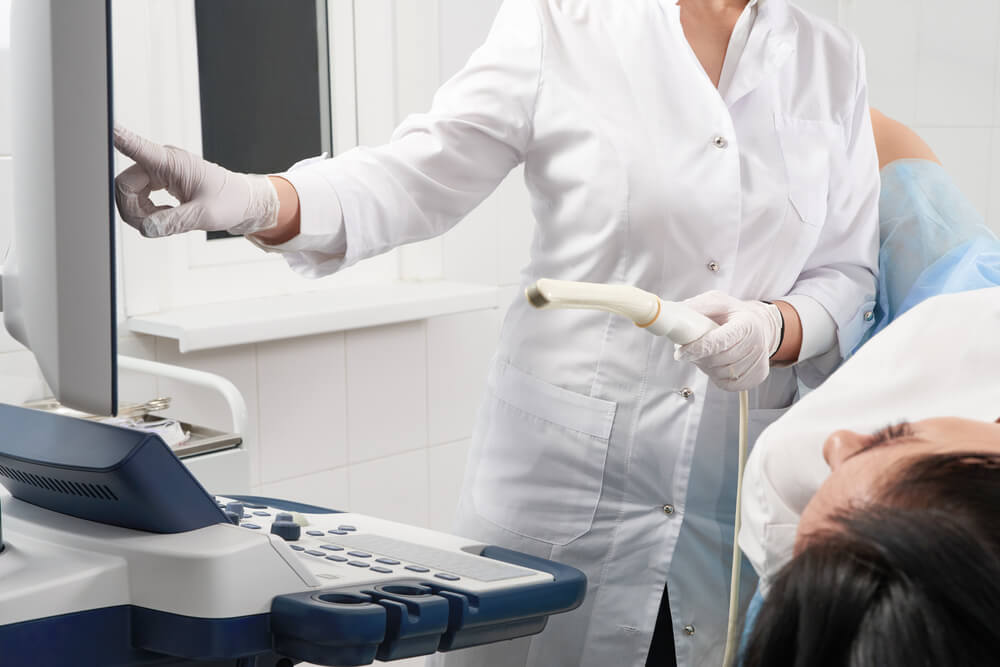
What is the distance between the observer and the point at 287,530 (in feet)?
3.01

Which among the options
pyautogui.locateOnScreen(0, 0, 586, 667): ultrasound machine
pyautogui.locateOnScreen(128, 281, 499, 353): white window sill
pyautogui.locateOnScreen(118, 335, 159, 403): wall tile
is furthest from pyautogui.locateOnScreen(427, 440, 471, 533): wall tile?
pyautogui.locateOnScreen(0, 0, 586, 667): ultrasound machine

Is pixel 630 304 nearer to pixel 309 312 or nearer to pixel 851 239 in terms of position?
pixel 851 239

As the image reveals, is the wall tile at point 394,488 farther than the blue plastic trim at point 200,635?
Yes

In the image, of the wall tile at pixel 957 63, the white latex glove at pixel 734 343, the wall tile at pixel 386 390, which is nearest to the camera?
the white latex glove at pixel 734 343

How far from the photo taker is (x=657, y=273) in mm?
1281

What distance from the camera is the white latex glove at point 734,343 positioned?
113cm

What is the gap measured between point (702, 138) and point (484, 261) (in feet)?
3.96

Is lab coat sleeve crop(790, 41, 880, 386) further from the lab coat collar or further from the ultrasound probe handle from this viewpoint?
the ultrasound probe handle

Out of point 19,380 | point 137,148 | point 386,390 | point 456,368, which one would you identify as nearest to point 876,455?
point 137,148

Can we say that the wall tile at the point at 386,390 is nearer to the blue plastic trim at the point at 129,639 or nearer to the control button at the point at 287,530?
the control button at the point at 287,530

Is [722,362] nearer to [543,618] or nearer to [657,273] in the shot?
[657,273]

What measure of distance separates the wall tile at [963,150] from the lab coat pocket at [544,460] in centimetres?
193

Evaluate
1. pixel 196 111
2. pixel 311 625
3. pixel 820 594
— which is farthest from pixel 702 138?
pixel 196 111

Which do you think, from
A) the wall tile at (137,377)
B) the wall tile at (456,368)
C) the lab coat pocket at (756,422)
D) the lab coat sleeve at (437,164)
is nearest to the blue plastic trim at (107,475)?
the lab coat sleeve at (437,164)
